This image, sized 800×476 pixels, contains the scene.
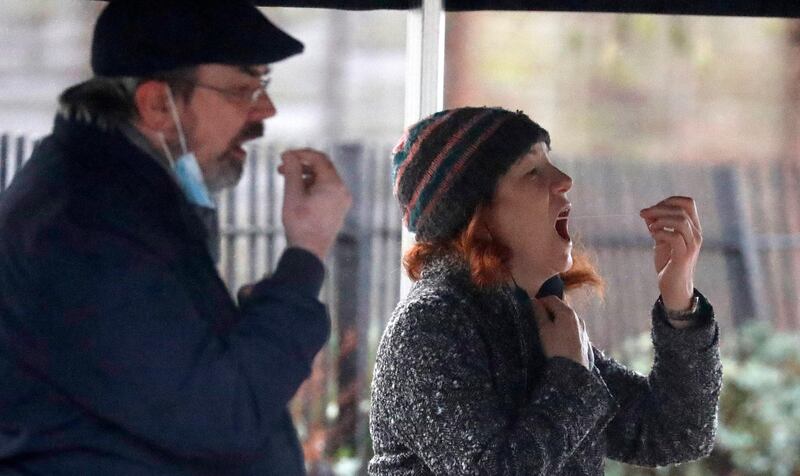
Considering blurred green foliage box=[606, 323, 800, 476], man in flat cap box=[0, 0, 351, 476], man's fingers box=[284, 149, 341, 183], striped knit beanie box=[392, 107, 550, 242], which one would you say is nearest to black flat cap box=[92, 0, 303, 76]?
man in flat cap box=[0, 0, 351, 476]

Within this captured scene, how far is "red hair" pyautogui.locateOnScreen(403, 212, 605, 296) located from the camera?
1.75 m

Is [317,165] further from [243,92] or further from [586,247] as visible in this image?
[586,247]

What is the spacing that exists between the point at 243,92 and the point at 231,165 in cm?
8

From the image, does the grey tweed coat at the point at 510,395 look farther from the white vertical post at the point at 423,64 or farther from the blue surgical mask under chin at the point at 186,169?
the blue surgical mask under chin at the point at 186,169

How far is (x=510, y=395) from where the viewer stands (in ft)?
5.61

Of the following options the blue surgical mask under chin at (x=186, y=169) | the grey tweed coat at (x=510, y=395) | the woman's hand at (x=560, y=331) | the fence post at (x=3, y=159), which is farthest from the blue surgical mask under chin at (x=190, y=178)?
the woman's hand at (x=560, y=331)

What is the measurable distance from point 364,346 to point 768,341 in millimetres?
2548

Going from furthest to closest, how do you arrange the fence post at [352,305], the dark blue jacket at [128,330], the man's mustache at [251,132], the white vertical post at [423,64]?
the white vertical post at [423,64], the fence post at [352,305], the man's mustache at [251,132], the dark blue jacket at [128,330]

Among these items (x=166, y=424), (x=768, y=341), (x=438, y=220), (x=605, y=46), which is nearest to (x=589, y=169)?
(x=605, y=46)

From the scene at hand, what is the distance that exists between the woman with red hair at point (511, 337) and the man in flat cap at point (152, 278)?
45 centimetres

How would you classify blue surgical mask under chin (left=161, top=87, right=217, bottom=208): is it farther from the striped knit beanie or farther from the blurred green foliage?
the blurred green foliage

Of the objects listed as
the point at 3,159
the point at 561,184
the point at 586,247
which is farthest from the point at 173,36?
the point at 586,247

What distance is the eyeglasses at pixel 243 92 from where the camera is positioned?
1185mm

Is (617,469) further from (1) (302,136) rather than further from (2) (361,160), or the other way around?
(1) (302,136)
